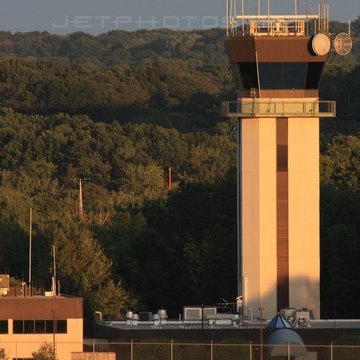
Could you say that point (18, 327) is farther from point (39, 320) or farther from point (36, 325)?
point (39, 320)

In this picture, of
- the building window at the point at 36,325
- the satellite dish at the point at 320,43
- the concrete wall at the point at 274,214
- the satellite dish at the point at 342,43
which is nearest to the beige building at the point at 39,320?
the building window at the point at 36,325

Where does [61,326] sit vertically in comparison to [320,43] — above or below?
below

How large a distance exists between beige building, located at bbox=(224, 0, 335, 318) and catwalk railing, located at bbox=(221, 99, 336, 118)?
1.7 inches

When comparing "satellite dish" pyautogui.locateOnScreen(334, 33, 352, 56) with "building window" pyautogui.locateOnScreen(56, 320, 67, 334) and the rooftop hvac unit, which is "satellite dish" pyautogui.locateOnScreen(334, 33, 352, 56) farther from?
"building window" pyautogui.locateOnScreen(56, 320, 67, 334)

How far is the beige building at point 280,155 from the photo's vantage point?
81938 mm

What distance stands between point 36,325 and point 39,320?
267 mm

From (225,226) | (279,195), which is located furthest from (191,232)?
(279,195)

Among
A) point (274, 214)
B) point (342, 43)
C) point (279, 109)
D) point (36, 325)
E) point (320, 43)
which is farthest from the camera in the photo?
point (342, 43)

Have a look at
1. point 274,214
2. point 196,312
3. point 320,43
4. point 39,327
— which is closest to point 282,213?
point 274,214

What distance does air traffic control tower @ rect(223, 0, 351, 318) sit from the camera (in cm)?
8194

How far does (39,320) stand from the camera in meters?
73.9

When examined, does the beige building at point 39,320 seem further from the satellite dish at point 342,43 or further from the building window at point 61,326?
the satellite dish at point 342,43

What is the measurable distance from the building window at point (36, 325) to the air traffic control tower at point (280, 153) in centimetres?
1080

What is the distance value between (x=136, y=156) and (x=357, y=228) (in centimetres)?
9193
